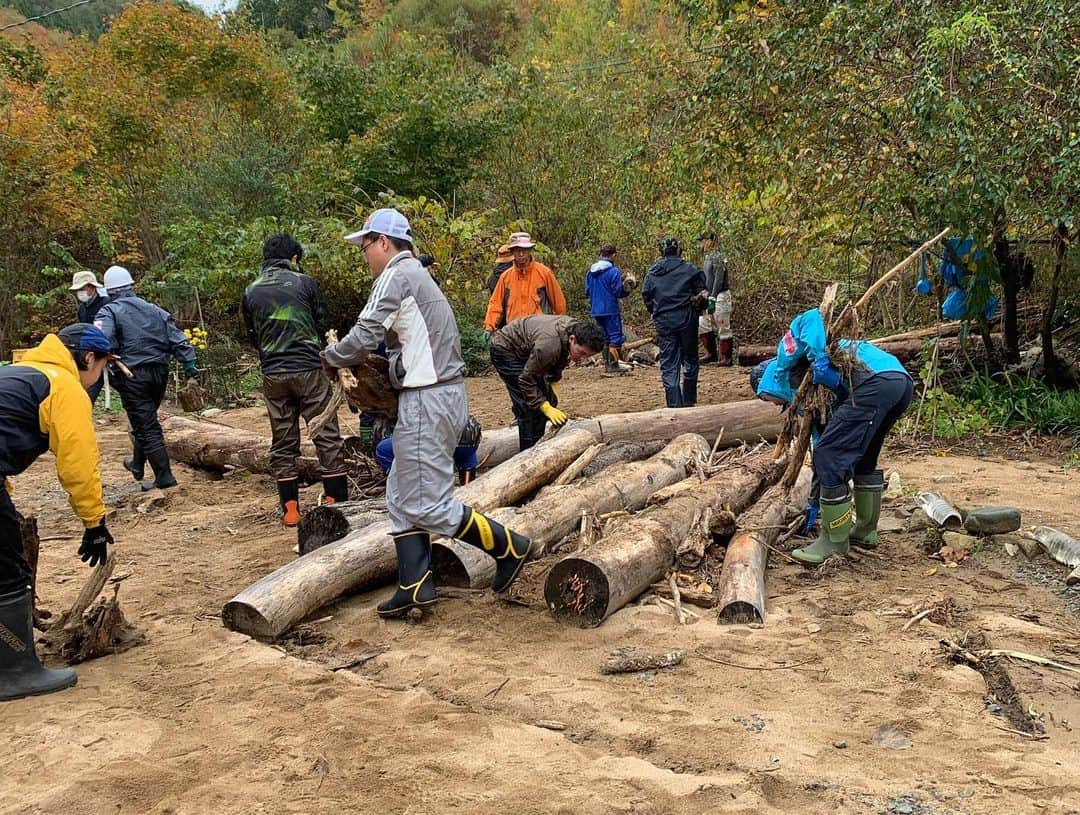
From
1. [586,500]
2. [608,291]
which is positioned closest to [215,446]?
[586,500]

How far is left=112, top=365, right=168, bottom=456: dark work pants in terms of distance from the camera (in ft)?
25.4

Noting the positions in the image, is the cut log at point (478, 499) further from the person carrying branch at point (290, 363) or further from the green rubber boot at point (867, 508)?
the green rubber boot at point (867, 508)

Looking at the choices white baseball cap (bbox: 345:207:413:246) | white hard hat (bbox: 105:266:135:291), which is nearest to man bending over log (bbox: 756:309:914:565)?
white baseball cap (bbox: 345:207:413:246)

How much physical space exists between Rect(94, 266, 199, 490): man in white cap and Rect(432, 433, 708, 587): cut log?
3.72 meters

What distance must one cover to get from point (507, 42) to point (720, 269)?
97.8ft

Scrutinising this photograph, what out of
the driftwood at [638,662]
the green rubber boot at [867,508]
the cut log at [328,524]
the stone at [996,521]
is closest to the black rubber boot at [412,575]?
the cut log at [328,524]

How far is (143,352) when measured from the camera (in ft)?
25.4

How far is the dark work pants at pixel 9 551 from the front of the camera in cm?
372

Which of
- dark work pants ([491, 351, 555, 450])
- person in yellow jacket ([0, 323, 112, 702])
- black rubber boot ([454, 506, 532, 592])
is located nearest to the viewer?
person in yellow jacket ([0, 323, 112, 702])

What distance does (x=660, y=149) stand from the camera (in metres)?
10.6

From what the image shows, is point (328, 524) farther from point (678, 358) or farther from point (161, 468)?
point (678, 358)

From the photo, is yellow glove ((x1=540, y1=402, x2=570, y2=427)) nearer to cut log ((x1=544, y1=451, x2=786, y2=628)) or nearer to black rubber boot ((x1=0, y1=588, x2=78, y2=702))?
cut log ((x1=544, y1=451, x2=786, y2=628))

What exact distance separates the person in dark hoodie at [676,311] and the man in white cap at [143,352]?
4.78m

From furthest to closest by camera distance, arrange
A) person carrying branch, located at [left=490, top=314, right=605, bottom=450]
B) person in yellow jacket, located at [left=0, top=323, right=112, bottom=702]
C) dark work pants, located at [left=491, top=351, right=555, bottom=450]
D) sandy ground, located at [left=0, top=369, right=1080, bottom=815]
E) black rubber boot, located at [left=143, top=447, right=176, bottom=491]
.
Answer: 1. black rubber boot, located at [left=143, top=447, right=176, bottom=491]
2. dark work pants, located at [left=491, top=351, right=555, bottom=450]
3. person carrying branch, located at [left=490, top=314, right=605, bottom=450]
4. person in yellow jacket, located at [left=0, top=323, right=112, bottom=702]
5. sandy ground, located at [left=0, top=369, right=1080, bottom=815]
